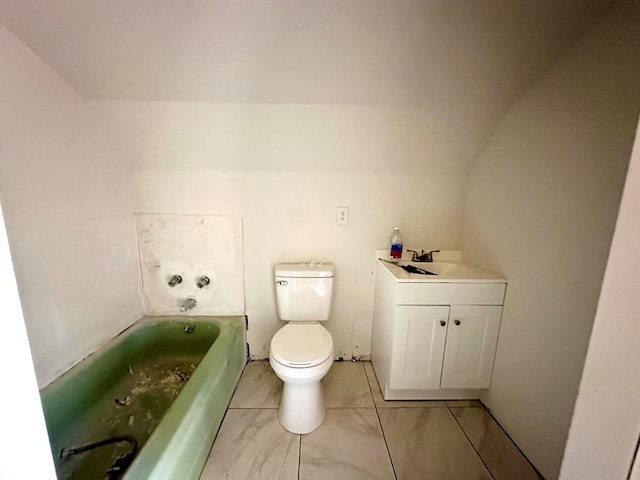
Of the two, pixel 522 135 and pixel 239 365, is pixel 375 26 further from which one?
pixel 239 365

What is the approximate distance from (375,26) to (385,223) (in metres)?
1.13

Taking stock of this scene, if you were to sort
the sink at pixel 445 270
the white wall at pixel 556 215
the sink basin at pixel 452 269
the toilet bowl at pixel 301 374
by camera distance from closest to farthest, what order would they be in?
the white wall at pixel 556 215
the toilet bowl at pixel 301 374
the sink at pixel 445 270
the sink basin at pixel 452 269

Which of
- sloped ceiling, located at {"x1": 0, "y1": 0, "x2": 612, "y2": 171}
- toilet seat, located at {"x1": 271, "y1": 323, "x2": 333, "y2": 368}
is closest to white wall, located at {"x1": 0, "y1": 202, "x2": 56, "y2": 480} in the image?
toilet seat, located at {"x1": 271, "y1": 323, "x2": 333, "y2": 368}

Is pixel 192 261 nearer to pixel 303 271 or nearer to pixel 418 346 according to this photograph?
pixel 303 271

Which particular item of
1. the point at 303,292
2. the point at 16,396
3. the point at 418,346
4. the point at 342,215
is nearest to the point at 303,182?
the point at 342,215

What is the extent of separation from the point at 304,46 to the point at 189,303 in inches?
67.3

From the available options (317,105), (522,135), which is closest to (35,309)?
(317,105)

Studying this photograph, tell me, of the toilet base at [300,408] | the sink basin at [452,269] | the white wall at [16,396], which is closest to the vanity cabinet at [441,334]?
the sink basin at [452,269]

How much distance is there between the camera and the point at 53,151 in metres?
1.33

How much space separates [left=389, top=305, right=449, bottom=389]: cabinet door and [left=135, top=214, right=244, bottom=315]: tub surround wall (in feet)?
3.61

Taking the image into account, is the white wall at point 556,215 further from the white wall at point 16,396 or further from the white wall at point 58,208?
the white wall at point 58,208

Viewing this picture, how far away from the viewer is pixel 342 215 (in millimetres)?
1956

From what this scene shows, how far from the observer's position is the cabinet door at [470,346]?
5.27 ft

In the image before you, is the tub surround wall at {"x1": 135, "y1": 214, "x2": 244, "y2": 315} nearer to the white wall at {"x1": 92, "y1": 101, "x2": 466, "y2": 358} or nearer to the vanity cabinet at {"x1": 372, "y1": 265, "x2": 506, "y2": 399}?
the white wall at {"x1": 92, "y1": 101, "x2": 466, "y2": 358}
